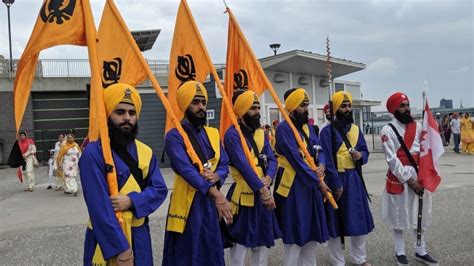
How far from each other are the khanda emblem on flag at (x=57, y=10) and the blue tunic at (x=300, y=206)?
243 centimetres

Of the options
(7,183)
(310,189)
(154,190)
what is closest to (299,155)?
(310,189)

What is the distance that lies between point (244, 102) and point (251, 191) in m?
0.96

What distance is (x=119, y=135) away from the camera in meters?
2.99

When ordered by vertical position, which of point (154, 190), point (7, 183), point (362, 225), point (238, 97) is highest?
point (238, 97)

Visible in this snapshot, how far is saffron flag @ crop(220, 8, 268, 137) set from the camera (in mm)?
5012

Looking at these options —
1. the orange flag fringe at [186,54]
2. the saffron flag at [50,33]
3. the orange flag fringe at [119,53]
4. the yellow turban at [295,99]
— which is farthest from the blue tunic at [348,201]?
the saffron flag at [50,33]

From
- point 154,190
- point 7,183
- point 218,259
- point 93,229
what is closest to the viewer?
point 93,229

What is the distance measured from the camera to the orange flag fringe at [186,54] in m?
4.52

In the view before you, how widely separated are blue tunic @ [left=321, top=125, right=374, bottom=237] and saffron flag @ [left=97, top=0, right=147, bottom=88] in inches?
94.0

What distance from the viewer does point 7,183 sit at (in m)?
15.2

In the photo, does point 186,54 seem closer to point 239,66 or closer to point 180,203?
point 239,66

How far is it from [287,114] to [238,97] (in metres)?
0.59

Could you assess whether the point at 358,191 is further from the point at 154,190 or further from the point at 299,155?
the point at 154,190

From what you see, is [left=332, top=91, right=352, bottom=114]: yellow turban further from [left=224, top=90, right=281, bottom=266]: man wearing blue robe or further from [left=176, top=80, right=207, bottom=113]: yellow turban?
[left=176, top=80, right=207, bottom=113]: yellow turban
